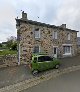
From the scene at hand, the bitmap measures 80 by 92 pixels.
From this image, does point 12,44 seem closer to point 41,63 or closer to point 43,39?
point 43,39

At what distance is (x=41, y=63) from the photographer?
18359 millimetres

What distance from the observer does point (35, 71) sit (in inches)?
706

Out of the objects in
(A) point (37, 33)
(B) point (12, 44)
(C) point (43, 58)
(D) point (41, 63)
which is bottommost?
(D) point (41, 63)

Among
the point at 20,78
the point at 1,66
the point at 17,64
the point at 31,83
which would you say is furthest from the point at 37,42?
the point at 31,83

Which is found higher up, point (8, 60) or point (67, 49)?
point (67, 49)

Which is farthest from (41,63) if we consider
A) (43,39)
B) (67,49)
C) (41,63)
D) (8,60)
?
(67,49)

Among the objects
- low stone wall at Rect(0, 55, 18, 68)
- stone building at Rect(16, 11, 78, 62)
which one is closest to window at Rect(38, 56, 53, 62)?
stone building at Rect(16, 11, 78, 62)

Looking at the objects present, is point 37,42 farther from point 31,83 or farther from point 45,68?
point 31,83

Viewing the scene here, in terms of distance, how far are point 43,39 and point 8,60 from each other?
300 inches

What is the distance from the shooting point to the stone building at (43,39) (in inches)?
942

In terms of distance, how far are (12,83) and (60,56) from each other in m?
17.3

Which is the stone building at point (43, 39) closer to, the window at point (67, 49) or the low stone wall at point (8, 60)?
the window at point (67, 49)

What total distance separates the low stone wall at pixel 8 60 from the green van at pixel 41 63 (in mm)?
5290

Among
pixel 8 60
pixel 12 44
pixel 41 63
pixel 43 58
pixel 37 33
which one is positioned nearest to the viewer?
pixel 41 63
